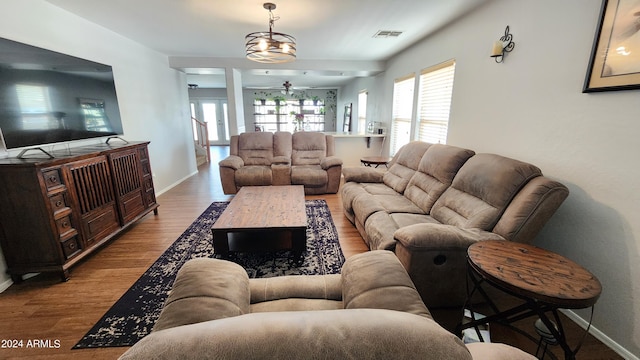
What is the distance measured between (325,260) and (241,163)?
259 cm

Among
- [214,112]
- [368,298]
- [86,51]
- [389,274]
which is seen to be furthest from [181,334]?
[214,112]

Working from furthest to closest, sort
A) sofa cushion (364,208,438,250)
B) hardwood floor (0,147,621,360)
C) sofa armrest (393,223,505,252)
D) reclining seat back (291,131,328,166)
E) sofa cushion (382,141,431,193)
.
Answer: reclining seat back (291,131,328,166)
sofa cushion (382,141,431,193)
sofa cushion (364,208,438,250)
sofa armrest (393,223,505,252)
hardwood floor (0,147,621,360)

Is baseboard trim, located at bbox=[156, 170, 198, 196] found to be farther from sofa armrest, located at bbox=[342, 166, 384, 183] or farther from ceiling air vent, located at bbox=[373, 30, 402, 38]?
ceiling air vent, located at bbox=[373, 30, 402, 38]

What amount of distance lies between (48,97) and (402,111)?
176 inches

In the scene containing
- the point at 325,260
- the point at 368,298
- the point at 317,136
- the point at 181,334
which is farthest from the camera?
the point at 317,136

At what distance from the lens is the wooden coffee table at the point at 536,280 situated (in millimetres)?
1090

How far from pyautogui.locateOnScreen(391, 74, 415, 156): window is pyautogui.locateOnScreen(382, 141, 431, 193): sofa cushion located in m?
1.04

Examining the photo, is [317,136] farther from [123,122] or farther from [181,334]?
[181,334]

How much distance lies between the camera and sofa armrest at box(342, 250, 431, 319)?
1.02 m

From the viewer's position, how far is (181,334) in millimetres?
525

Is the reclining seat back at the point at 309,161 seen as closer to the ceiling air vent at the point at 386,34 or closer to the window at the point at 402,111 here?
the window at the point at 402,111

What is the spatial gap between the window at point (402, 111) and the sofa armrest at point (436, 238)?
2.80m

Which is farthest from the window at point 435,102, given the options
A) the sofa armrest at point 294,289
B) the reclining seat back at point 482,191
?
the sofa armrest at point 294,289

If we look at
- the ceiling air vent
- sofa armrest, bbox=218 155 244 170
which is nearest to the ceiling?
the ceiling air vent
